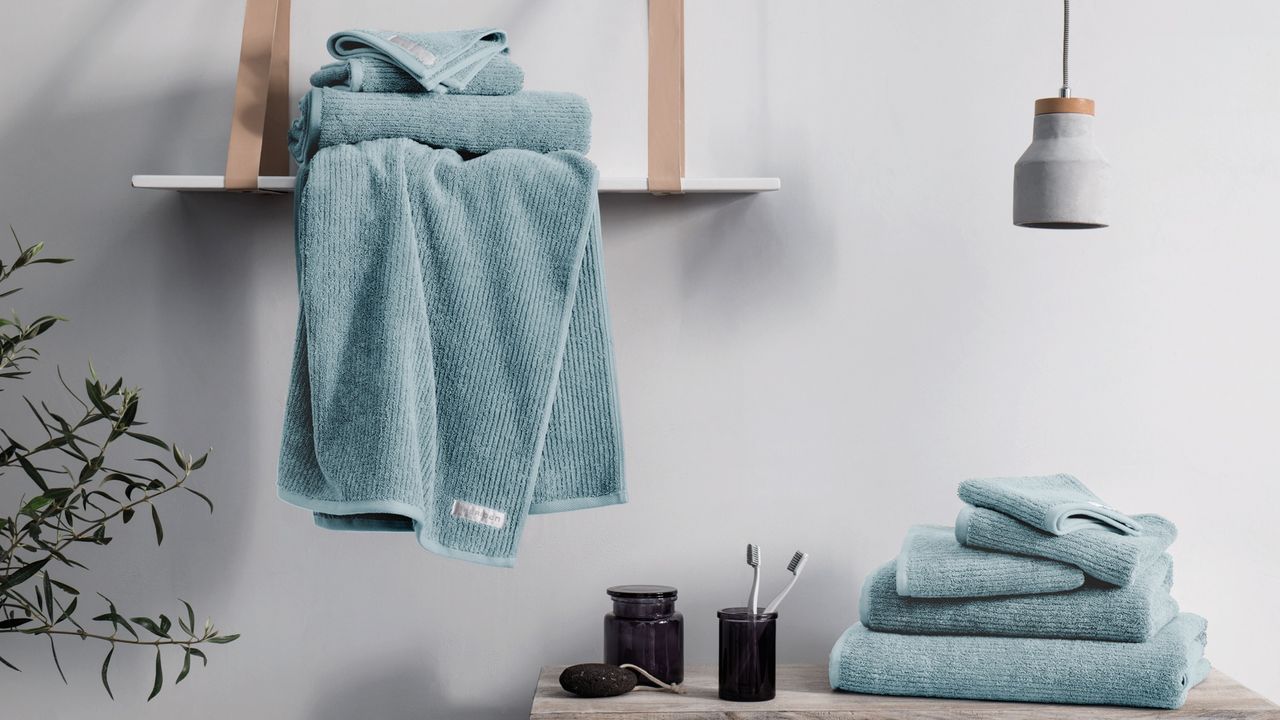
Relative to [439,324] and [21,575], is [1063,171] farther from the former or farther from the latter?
[21,575]

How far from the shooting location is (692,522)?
4.11 ft

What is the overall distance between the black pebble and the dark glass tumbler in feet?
0.30

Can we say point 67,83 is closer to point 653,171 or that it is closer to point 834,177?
point 653,171

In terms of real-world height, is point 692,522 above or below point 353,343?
below

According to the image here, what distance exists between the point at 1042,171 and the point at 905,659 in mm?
478

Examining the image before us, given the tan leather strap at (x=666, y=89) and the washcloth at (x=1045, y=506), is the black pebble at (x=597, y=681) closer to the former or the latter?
the washcloth at (x=1045, y=506)

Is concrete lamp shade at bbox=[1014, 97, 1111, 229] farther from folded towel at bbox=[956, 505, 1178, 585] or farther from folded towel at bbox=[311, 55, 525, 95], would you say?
folded towel at bbox=[311, 55, 525, 95]

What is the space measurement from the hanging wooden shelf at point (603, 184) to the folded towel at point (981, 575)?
0.40 m

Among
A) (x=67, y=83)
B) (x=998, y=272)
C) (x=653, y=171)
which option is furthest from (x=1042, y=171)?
(x=67, y=83)

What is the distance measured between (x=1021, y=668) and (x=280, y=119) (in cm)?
94

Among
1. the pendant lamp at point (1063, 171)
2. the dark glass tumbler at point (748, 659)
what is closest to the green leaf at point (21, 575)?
the dark glass tumbler at point (748, 659)

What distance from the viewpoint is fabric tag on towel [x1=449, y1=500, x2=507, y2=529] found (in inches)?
39.8

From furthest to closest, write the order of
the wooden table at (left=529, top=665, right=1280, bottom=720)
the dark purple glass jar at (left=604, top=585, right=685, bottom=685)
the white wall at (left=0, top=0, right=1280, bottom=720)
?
1. the white wall at (left=0, top=0, right=1280, bottom=720)
2. the dark purple glass jar at (left=604, top=585, right=685, bottom=685)
3. the wooden table at (left=529, top=665, right=1280, bottom=720)

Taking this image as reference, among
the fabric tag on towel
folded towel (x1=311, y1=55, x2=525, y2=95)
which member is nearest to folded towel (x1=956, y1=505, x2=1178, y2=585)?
the fabric tag on towel
